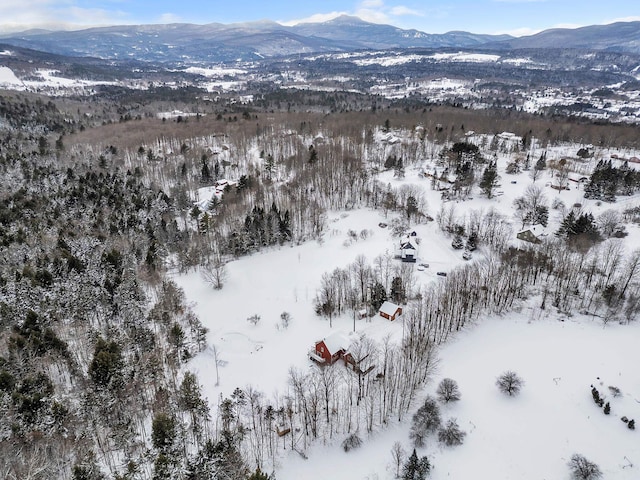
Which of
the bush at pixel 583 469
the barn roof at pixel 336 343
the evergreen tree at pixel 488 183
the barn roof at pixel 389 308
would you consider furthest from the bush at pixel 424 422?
the evergreen tree at pixel 488 183

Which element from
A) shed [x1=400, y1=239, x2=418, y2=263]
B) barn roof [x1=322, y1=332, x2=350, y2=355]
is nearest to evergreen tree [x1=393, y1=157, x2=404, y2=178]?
shed [x1=400, y1=239, x2=418, y2=263]

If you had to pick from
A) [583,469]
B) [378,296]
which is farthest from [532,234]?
[583,469]

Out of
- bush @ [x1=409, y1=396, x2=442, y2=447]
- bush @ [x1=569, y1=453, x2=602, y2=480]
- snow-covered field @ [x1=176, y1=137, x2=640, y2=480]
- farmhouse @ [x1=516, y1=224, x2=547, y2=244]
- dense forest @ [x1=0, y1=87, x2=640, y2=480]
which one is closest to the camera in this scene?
bush @ [x1=569, y1=453, x2=602, y2=480]

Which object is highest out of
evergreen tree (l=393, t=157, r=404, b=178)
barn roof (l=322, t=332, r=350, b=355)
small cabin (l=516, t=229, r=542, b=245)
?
evergreen tree (l=393, t=157, r=404, b=178)

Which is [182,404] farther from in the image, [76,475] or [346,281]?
[346,281]

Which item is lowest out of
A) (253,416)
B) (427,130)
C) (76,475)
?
(253,416)

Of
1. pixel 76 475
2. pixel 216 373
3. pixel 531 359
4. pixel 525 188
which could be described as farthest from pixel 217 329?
pixel 525 188

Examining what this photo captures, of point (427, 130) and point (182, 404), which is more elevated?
point (427, 130)

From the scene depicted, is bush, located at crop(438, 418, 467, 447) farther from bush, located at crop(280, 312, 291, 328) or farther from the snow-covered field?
bush, located at crop(280, 312, 291, 328)
